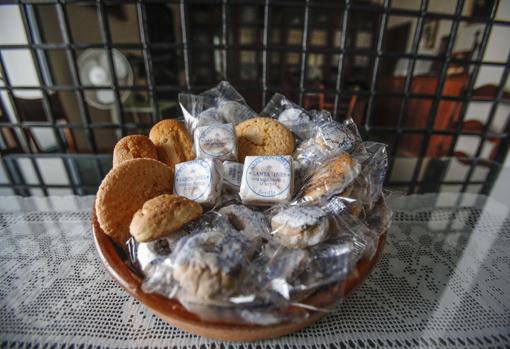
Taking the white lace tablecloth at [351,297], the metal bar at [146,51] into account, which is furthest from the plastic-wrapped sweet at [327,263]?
the metal bar at [146,51]

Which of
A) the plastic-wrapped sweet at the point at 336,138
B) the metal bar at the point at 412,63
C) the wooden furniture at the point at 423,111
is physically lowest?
the wooden furniture at the point at 423,111

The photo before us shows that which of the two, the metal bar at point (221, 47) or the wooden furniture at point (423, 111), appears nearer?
the metal bar at point (221, 47)

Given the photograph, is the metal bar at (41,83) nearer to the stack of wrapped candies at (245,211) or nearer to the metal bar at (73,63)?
the metal bar at (73,63)

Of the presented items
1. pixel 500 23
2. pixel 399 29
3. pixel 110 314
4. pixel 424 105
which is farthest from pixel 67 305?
pixel 399 29

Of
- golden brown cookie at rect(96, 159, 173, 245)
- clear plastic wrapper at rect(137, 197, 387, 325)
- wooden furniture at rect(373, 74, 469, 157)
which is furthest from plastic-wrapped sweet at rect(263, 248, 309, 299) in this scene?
wooden furniture at rect(373, 74, 469, 157)

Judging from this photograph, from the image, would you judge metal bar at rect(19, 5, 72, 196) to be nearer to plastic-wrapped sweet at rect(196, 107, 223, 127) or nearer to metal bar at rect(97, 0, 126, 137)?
metal bar at rect(97, 0, 126, 137)

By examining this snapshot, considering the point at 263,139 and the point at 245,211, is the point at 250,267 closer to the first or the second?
the point at 245,211
